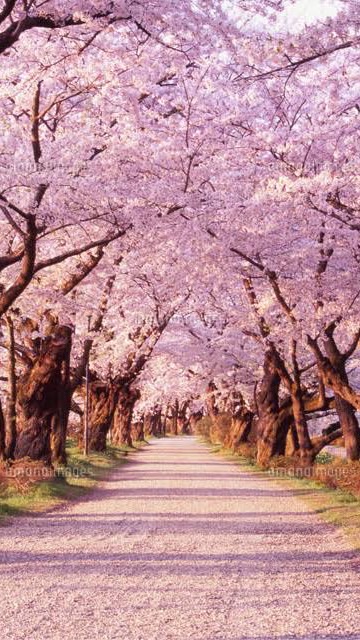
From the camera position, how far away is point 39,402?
2183 cm

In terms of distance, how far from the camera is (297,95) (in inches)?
778

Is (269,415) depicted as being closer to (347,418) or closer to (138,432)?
(347,418)

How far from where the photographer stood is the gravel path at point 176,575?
6.92m

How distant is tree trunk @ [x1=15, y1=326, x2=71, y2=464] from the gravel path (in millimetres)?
4854

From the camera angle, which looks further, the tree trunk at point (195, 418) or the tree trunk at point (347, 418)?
the tree trunk at point (195, 418)

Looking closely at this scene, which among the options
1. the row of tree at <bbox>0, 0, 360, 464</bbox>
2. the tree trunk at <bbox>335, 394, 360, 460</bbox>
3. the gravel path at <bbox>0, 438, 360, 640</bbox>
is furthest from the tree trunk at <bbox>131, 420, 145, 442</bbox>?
the gravel path at <bbox>0, 438, 360, 640</bbox>

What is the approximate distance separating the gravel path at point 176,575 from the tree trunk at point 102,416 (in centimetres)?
2337

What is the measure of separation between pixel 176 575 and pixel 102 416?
32.1m

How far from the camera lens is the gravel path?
22.7ft

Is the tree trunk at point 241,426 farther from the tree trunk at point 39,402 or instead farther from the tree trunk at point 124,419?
the tree trunk at point 39,402

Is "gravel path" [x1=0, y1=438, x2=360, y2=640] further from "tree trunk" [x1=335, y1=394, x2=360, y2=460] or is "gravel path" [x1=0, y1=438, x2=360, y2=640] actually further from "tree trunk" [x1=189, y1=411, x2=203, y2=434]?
"tree trunk" [x1=189, y1=411, x2=203, y2=434]

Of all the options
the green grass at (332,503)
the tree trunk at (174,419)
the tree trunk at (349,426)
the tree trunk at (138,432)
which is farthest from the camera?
the tree trunk at (174,419)

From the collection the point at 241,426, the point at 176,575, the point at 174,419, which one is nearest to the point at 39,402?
the point at 176,575

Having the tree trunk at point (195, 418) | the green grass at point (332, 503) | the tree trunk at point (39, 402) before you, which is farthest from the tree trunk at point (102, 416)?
the tree trunk at point (195, 418)
